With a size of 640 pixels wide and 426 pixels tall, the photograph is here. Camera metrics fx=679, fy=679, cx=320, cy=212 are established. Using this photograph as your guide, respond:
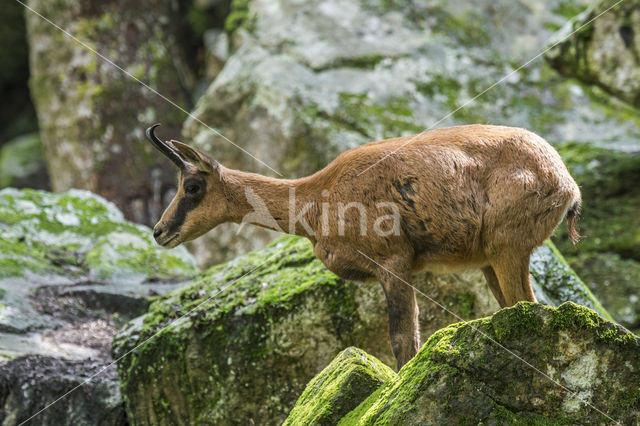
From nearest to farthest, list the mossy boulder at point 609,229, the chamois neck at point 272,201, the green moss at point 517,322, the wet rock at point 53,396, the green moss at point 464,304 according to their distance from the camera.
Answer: the green moss at point 517,322, the chamois neck at point 272,201, the green moss at point 464,304, the wet rock at point 53,396, the mossy boulder at point 609,229

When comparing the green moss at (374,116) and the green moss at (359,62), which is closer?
the green moss at (374,116)

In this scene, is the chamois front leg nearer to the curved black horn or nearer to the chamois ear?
the chamois ear

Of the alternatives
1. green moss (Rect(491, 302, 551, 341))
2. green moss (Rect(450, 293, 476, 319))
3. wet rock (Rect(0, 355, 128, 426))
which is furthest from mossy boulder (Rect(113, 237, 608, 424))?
green moss (Rect(491, 302, 551, 341))

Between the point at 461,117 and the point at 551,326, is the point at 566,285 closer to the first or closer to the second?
the point at 551,326

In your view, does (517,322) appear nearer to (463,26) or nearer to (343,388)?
(343,388)

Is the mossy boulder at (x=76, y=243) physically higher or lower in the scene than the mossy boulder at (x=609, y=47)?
lower

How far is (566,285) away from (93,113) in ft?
37.1

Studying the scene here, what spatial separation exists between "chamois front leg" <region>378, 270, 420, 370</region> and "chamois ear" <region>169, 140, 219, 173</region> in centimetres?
202

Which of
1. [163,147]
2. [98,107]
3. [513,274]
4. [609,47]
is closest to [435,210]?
[513,274]

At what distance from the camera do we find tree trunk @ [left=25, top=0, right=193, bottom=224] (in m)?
14.9

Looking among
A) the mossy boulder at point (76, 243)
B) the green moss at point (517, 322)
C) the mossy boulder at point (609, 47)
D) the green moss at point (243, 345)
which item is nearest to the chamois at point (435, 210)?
the green moss at point (243, 345)

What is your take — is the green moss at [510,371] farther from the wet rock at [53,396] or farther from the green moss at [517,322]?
the wet rock at [53,396]

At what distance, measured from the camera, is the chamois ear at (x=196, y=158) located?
642cm

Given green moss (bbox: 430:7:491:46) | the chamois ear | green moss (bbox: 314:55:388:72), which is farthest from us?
green moss (bbox: 430:7:491:46)
